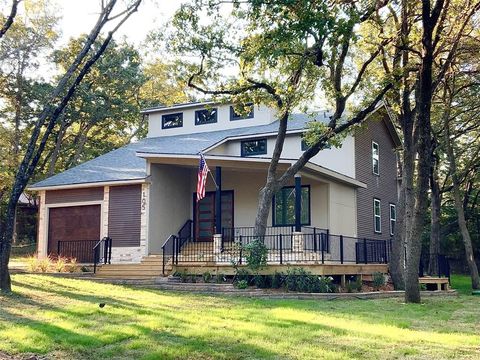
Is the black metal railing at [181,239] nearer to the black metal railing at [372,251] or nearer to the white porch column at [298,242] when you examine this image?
the white porch column at [298,242]

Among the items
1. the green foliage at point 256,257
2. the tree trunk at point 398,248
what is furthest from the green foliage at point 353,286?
the tree trunk at point 398,248

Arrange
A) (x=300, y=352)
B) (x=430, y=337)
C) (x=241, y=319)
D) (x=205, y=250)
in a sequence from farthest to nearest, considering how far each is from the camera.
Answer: (x=205, y=250), (x=241, y=319), (x=430, y=337), (x=300, y=352)

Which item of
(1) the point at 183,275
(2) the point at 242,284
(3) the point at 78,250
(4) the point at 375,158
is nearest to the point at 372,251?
(4) the point at 375,158

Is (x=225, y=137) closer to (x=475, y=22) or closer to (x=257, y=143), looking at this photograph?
(x=257, y=143)

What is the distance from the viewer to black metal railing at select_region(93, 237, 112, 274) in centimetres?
1910

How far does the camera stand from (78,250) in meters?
20.2

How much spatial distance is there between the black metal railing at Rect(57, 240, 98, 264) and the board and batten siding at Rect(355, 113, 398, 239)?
34.2ft

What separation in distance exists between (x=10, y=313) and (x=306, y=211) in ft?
39.0

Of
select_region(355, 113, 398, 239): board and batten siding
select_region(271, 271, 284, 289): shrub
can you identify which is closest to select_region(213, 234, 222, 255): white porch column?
select_region(271, 271, 284, 289): shrub

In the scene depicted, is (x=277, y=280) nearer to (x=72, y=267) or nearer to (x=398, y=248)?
(x=398, y=248)

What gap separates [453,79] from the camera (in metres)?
20.8

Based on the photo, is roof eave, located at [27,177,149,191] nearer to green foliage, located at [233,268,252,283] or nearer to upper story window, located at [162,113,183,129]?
green foliage, located at [233,268,252,283]

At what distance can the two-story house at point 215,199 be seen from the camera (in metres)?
18.3

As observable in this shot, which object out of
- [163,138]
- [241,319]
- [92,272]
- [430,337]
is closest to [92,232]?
[92,272]
